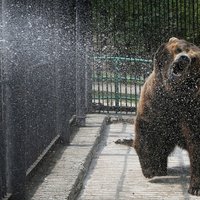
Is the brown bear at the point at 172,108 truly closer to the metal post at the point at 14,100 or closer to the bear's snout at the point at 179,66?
the bear's snout at the point at 179,66

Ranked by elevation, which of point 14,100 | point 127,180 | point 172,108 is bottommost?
point 127,180

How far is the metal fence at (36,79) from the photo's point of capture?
5043mm

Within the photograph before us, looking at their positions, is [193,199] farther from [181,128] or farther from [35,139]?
[35,139]

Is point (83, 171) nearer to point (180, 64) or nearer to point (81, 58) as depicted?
point (180, 64)

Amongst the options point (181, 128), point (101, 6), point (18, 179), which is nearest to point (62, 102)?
point (181, 128)

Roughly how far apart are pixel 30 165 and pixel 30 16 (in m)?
1.38

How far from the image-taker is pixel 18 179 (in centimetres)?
512

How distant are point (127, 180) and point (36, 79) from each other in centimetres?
134

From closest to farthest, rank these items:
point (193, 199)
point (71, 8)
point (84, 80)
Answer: point (193, 199) → point (71, 8) → point (84, 80)

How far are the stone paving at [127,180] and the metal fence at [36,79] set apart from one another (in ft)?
1.85

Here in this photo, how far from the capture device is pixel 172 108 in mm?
6094

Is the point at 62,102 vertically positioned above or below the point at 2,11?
below

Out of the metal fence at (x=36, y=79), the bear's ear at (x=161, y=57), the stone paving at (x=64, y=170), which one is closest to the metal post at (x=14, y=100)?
the metal fence at (x=36, y=79)

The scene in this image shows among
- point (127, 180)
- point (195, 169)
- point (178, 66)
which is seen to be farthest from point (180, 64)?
point (127, 180)
